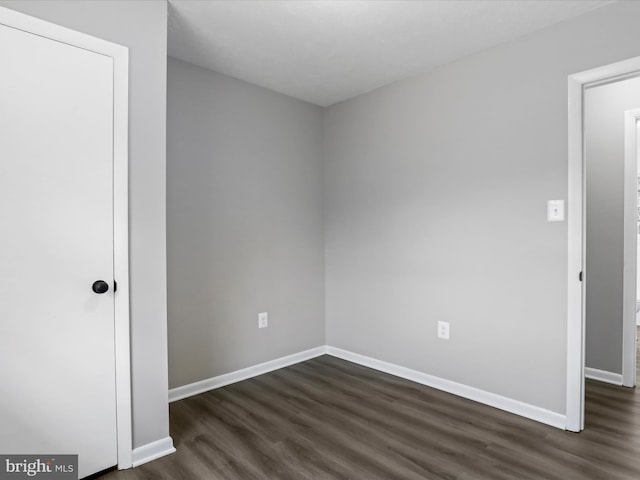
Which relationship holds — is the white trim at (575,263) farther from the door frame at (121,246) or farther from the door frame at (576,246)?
the door frame at (121,246)

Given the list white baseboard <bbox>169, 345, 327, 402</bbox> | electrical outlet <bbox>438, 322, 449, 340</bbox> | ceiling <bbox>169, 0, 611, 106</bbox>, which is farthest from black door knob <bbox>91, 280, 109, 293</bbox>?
electrical outlet <bbox>438, 322, 449, 340</bbox>

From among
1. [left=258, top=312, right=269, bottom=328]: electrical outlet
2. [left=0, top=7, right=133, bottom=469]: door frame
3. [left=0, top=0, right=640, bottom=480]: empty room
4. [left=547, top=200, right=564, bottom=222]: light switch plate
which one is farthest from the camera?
[left=258, top=312, right=269, bottom=328]: electrical outlet

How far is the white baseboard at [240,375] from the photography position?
2.66 meters

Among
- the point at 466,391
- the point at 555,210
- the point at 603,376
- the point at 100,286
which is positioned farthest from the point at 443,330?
the point at 100,286

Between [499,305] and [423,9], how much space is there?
1.86 metres

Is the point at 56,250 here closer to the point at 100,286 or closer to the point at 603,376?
the point at 100,286

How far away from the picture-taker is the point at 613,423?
2.27 m

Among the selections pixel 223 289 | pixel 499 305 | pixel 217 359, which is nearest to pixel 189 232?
pixel 223 289

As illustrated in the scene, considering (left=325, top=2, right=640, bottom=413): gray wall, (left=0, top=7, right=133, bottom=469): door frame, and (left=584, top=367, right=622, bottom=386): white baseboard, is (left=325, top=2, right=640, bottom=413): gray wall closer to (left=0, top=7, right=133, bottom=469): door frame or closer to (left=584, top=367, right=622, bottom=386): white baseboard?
(left=584, top=367, right=622, bottom=386): white baseboard

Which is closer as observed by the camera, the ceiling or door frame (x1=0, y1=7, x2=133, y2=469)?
door frame (x1=0, y1=7, x2=133, y2=469)

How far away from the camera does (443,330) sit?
2.81 meters

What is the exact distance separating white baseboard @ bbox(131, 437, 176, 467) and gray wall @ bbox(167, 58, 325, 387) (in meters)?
0.67

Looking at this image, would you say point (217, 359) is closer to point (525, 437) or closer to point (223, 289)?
point (223, 289)

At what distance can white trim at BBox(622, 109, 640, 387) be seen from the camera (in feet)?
9.26
